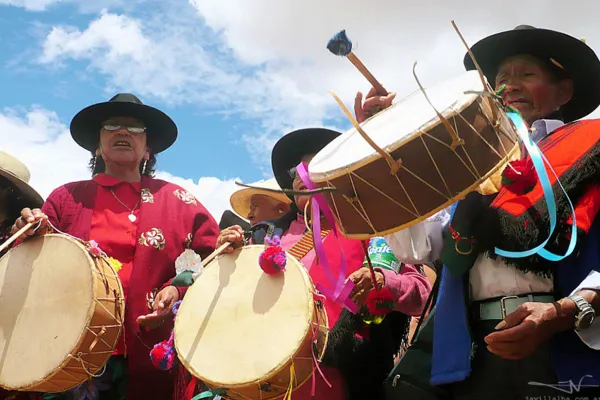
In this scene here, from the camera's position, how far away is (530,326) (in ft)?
6.34

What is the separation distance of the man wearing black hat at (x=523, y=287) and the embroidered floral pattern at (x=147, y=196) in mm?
1775

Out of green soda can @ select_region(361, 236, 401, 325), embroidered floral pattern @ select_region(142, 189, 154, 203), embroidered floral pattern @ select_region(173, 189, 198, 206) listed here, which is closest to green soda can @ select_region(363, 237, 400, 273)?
green soda can @ select_region(361, 236, 401, 325)

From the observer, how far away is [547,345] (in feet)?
7.03

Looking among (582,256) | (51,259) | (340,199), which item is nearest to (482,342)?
(582,256)

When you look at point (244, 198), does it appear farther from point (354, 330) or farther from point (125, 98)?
point (354, 330)

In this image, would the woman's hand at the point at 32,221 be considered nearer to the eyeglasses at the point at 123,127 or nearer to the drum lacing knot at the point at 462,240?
the eyeglasses at the point at 123,127

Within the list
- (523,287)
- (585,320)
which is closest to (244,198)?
(523,287)

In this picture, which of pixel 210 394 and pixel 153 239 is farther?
pixel 153 239

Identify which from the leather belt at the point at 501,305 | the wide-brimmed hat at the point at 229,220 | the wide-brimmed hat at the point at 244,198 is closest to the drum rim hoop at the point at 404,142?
the leather belt at the point at 501,305

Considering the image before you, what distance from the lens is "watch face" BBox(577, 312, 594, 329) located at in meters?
1.93

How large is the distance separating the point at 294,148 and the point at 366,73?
1.85 meters

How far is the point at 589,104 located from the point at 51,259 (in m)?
2.84

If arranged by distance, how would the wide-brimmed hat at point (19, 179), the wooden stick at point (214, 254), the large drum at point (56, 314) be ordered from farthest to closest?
the wide-brimmed hat at point (19, 179) < the wooden stick at point (214, 254) < the large drum at point (56, 314)

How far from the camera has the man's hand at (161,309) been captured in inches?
129
